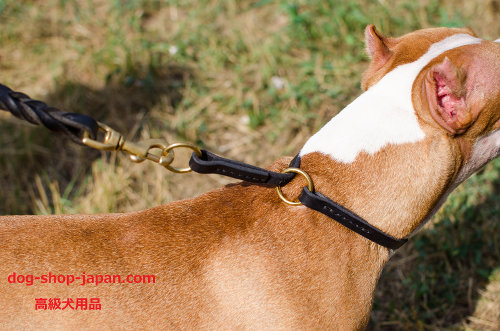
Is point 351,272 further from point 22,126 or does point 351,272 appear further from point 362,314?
point 22,126

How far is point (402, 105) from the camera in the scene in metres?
2.03

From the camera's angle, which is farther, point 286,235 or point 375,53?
point 375,53

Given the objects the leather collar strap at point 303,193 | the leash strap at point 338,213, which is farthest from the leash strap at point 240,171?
the leash strap at point 338,213

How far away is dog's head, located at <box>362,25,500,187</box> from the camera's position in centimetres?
190

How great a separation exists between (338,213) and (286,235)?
233 mm

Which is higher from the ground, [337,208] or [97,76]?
[337,208]

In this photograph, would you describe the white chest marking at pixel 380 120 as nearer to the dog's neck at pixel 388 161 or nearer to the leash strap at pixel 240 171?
the dog's neck at pixel 388 161

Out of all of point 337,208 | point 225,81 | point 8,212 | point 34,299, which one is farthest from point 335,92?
point 34,299

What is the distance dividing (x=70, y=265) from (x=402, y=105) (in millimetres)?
1503

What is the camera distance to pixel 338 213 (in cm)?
196

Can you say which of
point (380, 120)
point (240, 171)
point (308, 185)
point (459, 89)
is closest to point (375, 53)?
point (380, 120)

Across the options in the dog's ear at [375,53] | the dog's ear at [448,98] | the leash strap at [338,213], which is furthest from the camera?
the dog's ear at [375,53]

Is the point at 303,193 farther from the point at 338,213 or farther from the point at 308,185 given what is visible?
the point at 338,213

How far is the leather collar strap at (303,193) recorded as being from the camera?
195cm
